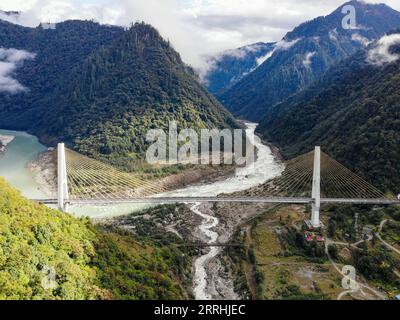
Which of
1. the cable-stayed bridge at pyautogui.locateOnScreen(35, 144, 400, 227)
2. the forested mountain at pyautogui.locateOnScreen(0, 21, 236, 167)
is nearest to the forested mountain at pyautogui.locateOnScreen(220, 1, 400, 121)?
the forested mountain at pyautogui.locateOnScreen(0, 21, 236, 167)

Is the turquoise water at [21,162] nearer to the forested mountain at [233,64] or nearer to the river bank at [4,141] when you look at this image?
→ the river bank at [4,141]

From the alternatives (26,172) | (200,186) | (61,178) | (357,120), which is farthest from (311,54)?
(61,178)

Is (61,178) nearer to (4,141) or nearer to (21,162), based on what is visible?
(21,162)

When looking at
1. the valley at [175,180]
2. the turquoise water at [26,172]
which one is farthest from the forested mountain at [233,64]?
the turquoise water at [26,172]

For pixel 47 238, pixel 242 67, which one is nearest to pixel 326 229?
pixel 47 238

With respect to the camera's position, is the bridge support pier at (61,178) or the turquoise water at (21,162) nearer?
the bridge support pier at (61,178)

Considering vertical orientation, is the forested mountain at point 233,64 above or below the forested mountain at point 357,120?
above
